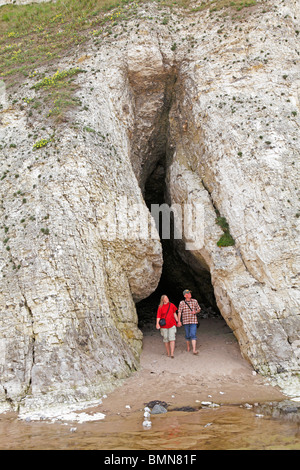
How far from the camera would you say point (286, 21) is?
47.8ft

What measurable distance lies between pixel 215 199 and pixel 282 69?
5816 millimetres

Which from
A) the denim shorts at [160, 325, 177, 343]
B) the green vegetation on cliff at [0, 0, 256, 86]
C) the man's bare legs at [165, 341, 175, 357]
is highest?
the green vegetation on cliff at [0, 0, 256, 86]

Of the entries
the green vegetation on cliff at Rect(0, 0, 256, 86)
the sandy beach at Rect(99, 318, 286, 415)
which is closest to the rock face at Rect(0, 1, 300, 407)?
the sandy beach at Rect(99, 318, 286, 415)

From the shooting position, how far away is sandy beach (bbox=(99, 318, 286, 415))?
26.8 ft

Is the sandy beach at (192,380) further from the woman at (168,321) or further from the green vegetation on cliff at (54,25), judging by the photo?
the green vegetation on cliff at (54,25)

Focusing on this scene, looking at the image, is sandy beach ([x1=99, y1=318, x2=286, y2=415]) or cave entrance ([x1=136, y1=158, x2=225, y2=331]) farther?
cave entrance ([x1=136, y1=158, x2=225, y2=331])

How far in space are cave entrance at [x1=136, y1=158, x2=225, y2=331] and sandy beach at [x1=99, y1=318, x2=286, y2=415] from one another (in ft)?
11.6

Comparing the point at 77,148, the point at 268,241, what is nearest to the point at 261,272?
the point at 268,241

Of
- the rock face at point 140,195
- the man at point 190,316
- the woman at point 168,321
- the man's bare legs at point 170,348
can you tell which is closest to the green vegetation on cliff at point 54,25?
the rock face at point 140,195

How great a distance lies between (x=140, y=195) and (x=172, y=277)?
667cm

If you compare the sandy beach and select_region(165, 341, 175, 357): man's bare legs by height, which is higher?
select_region(165, 341, 175, 357): man's bare legs

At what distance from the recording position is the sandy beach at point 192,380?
8.17 m

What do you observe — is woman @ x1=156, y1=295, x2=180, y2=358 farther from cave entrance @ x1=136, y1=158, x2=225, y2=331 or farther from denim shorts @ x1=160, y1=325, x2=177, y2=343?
cave entrance @ x1=136, y1=158, x2=225, y2=331

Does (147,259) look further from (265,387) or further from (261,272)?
(265,387)
